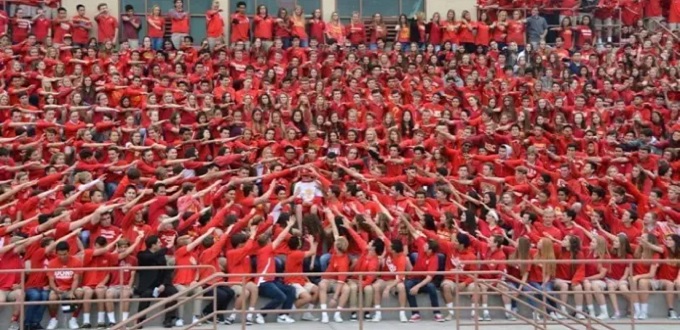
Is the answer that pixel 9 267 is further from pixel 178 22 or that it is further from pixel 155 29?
pixel 178 22

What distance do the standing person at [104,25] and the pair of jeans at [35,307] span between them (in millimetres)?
12209

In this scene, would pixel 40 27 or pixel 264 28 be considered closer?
pixel 40 27

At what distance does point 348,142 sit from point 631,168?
18.2 feet

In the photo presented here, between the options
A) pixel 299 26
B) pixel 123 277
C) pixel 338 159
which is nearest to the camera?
pixel 123 277

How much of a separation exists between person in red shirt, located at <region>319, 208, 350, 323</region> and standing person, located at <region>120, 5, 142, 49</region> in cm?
1242

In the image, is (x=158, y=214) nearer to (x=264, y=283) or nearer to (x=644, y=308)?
(x=264, y=283)

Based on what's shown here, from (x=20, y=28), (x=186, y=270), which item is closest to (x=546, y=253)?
(x=186, y=270)

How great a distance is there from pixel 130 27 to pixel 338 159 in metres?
9.67

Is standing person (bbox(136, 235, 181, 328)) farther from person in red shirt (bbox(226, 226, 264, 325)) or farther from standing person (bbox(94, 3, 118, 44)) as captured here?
standing person (bbox(94, 3, 118, 44))

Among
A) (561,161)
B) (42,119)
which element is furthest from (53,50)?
(561,161)

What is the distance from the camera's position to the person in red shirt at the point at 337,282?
17.7 metres

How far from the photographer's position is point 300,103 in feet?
77.3

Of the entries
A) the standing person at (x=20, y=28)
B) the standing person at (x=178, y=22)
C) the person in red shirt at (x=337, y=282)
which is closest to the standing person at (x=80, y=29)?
the standing person at (x=20, y=28)

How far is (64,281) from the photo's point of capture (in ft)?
56.1
